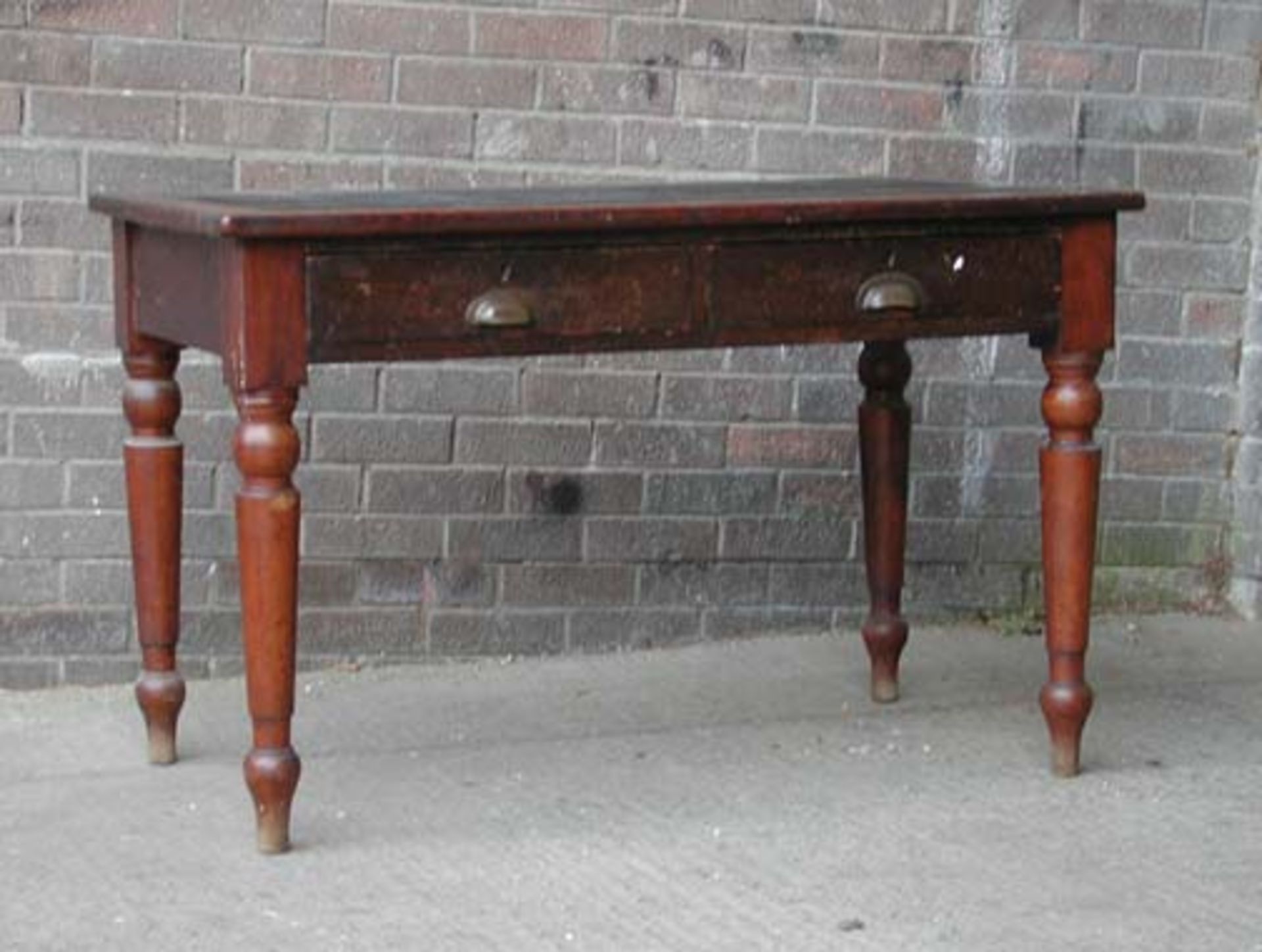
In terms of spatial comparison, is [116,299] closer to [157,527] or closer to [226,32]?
[157,527]

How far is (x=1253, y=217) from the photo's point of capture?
244 inches

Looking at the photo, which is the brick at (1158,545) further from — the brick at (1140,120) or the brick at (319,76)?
the brick at (319,76)

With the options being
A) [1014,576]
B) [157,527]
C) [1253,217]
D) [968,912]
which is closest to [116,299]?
[157,527]

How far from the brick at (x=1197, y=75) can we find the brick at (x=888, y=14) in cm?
52

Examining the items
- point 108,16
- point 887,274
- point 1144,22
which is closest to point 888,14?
point 1144,22

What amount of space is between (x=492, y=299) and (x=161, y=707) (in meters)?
1.16

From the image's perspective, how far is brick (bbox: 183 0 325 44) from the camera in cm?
551

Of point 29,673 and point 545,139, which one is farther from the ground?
point 545,139

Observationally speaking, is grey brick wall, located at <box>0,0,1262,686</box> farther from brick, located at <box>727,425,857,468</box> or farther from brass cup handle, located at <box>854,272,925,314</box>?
brass cup handle, located at <box>854,272,925,314</box>

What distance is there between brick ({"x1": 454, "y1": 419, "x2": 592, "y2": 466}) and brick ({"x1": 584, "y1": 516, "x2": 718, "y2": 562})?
163 millimetres

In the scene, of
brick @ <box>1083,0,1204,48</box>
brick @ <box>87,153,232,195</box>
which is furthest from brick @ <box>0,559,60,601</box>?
brick @ <box>1083,0,1204,48</box>

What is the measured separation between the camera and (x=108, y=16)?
215 inches

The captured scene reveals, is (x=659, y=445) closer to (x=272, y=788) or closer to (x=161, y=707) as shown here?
(x=161, y=707)

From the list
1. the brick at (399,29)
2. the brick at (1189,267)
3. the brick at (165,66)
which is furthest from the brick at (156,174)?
the brick at (1189,267)
